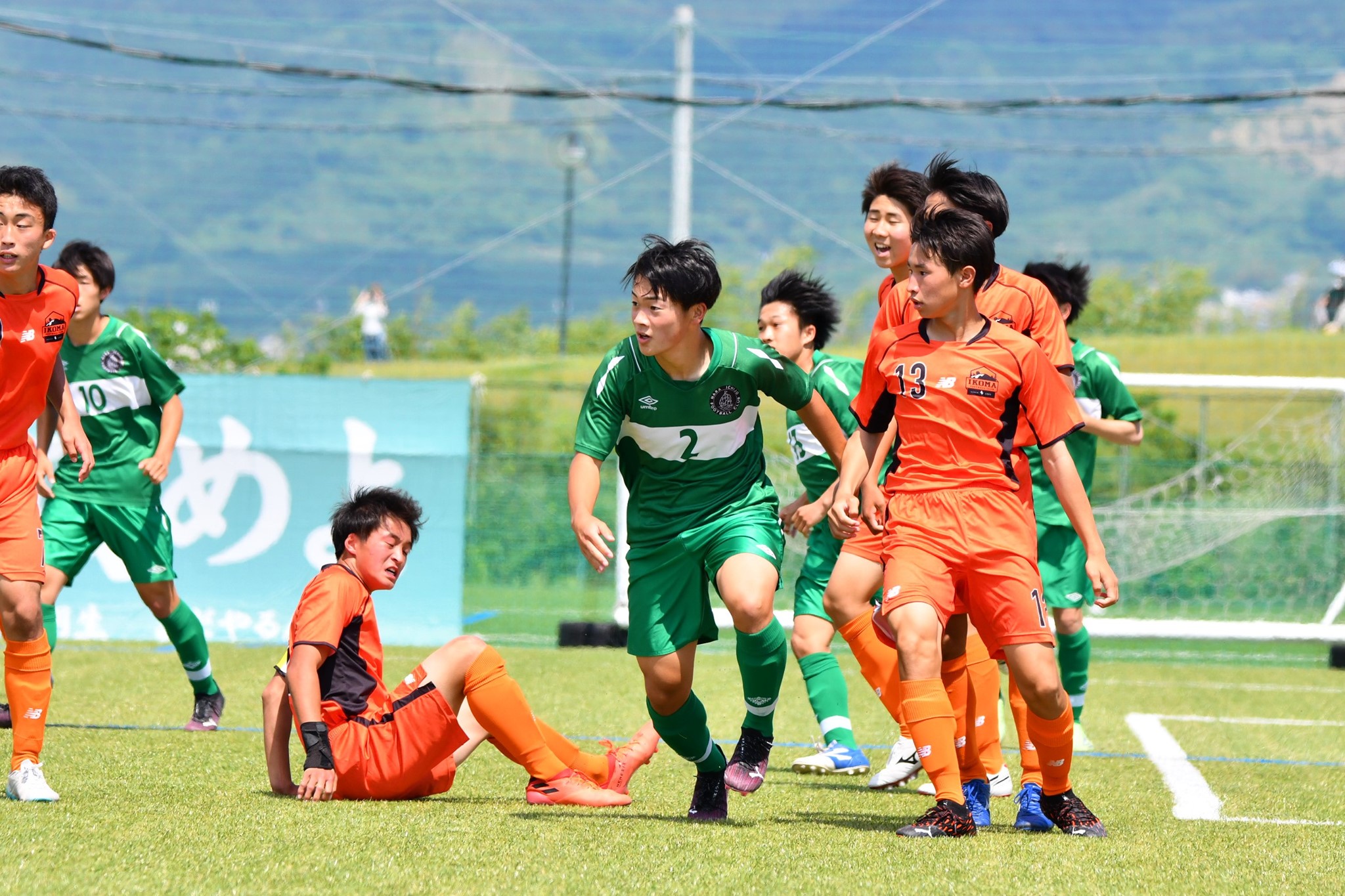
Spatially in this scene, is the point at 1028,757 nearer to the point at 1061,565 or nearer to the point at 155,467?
the point at 1061,565

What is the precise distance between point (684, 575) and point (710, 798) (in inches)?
27.8

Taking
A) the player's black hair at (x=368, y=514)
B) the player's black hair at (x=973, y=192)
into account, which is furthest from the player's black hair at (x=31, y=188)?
the player's black hair at (x=973, y=192)

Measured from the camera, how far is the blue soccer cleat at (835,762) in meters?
6.14

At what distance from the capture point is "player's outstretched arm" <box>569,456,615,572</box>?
14.3 ft

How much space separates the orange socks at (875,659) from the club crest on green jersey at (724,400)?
1.08 metres

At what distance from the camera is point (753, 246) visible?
1553 inches

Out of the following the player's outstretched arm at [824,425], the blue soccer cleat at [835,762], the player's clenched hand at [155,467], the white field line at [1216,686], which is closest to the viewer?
the player's outstretched arm at [824,425]

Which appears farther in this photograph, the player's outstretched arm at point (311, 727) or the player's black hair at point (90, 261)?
the player's black hair at point (90, 261)

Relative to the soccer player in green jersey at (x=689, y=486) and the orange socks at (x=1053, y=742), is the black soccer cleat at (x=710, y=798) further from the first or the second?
the orange socks at (x=1053, y=742)

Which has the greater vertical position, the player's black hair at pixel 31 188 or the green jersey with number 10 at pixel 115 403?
the player's black hair at pixel 31 188

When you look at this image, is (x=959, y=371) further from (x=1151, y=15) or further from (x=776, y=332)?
(x=1151, y=15)

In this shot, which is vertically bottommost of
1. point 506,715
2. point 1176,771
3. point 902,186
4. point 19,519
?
point 1176,771

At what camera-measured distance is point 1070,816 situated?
4668mm

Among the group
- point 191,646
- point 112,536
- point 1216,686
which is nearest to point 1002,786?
point 191,646
